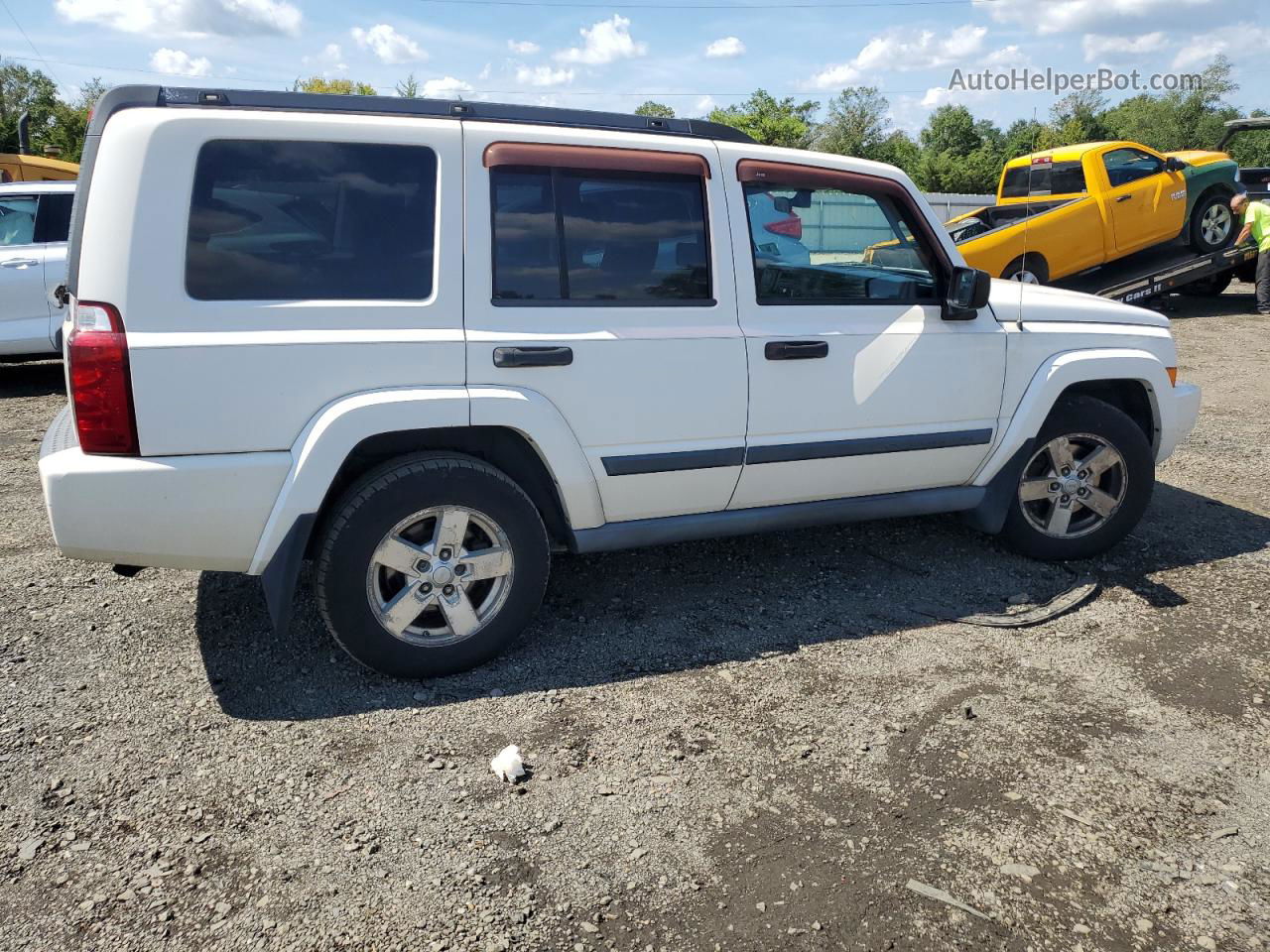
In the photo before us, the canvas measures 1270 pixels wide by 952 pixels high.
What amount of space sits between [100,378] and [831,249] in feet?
9.27

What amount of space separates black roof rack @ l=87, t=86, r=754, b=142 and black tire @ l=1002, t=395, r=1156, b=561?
1.99 meters

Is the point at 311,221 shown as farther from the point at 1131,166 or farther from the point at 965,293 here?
the point at 1131,166

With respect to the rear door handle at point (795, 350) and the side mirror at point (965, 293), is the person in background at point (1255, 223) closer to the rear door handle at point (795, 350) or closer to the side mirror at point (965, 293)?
the side mirror at point (965, 293)

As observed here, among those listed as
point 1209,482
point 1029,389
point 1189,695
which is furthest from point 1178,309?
point 1189,695

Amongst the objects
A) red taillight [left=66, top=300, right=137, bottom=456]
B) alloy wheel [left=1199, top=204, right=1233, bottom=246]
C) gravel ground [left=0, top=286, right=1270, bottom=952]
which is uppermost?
alloy wheel [left=1199, top=204, right=1233, bottom=246]

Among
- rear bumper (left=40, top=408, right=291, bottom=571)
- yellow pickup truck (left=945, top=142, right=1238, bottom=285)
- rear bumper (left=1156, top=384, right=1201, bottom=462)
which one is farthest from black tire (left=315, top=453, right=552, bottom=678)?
yellow pickup truck (left=945, top=142, right=1238, bottom=285)

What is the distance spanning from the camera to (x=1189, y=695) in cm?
364

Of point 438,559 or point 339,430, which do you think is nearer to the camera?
point 339,430

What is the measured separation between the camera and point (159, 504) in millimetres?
3178

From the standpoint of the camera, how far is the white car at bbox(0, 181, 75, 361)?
28.6ft

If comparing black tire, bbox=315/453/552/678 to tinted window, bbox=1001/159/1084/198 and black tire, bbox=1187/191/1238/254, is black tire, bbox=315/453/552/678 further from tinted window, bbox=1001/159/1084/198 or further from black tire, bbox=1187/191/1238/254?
black tire, bbox=1187/191/1238/254

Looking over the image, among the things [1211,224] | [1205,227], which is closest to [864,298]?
[1205,227]

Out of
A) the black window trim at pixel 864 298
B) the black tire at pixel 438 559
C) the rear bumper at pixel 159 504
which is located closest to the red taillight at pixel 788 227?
the black window trim at pixel 864 298

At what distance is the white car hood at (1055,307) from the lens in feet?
14.8
